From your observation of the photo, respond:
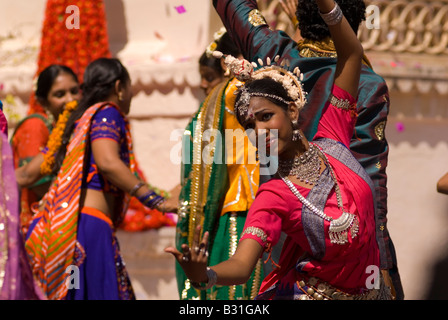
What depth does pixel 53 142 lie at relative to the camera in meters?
4.97

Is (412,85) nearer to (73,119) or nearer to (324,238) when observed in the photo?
(73,119)

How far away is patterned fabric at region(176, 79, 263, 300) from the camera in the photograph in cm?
435

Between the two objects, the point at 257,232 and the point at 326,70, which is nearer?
the point at 257,232

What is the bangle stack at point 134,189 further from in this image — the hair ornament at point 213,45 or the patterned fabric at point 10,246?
the patterned fabric at point 10,246

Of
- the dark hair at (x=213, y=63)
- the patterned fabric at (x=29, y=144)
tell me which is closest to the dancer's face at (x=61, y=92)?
the patterned fabric at (x=29, y=144)

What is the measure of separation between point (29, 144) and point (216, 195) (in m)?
1.80

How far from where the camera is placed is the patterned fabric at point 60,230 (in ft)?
15.2

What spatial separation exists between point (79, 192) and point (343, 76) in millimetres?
1833

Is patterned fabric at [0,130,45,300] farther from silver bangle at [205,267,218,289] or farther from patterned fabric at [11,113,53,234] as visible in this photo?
patterned fabric at [11,113,53,234]

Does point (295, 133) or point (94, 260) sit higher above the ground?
point (295, 133)

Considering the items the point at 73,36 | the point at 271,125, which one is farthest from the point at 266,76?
the point at 73,36

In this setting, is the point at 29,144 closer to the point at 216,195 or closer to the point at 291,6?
the point at 216,195

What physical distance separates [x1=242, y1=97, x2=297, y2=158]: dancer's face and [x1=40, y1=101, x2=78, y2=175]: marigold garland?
6.85ft
